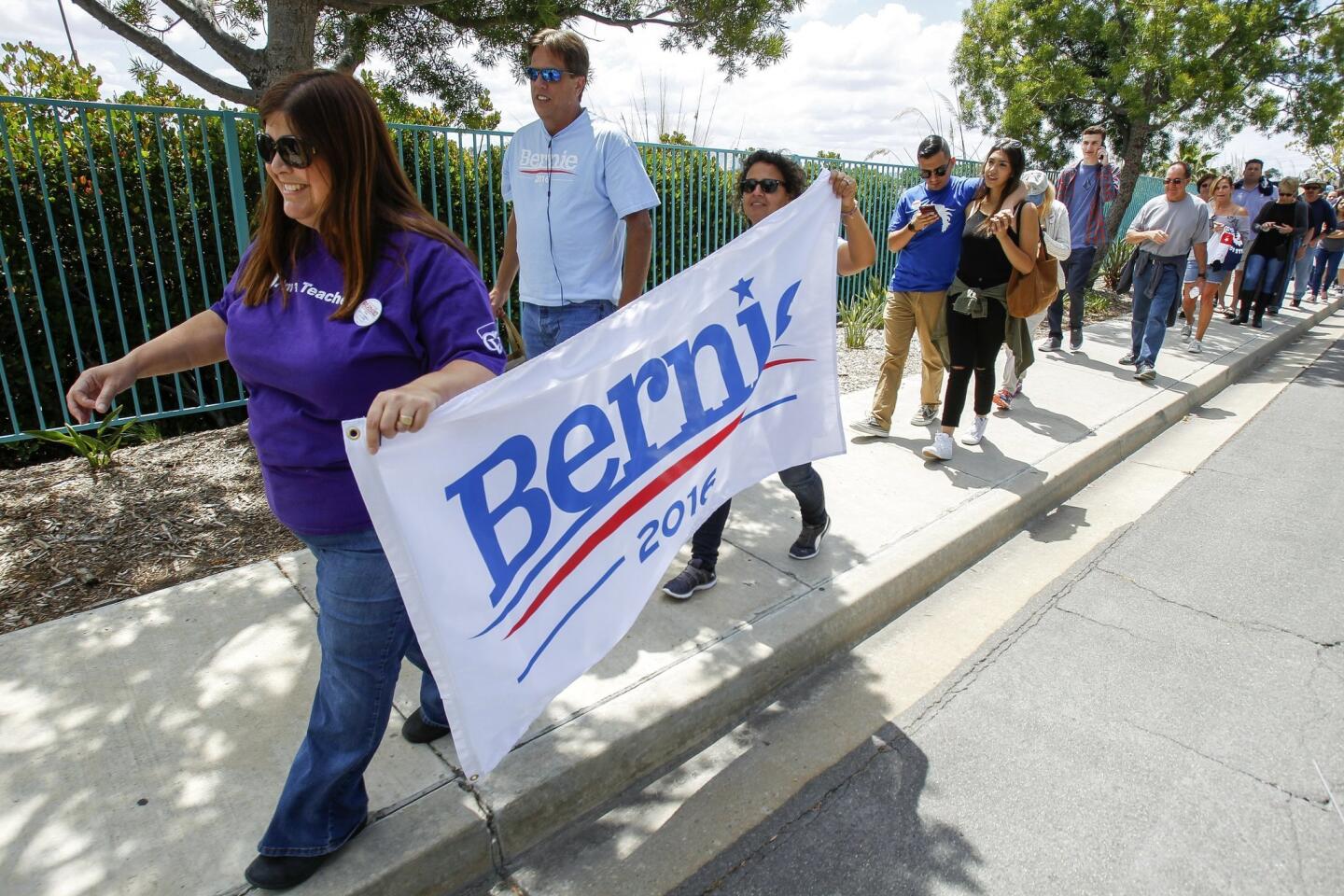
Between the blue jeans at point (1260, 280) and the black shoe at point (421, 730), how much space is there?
39.7 ft

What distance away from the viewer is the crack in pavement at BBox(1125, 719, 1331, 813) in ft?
8.84

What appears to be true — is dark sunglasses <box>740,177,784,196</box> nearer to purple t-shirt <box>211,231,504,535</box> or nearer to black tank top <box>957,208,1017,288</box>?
purple t-shirt <box>211,231,504,535</box>

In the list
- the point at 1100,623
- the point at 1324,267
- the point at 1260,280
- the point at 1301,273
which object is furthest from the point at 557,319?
the point at 1324,267

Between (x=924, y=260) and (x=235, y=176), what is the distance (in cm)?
418

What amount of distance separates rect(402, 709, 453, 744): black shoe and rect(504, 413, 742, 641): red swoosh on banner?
708 millimetres

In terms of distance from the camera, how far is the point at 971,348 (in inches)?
205

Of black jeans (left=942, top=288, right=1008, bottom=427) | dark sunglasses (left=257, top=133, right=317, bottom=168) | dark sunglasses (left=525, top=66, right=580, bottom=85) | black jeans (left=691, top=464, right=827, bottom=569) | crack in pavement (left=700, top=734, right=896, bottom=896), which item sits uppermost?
dark sunglasses (left=525, top=66, right=580, bottom=85)

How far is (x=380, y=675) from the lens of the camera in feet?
6.89

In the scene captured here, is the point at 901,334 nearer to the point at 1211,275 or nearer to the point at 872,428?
the point at 872,428

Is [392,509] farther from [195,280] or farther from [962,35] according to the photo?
[962,35]

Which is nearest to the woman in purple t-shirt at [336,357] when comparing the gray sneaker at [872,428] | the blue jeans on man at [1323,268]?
the gray sneaker at [872,428]

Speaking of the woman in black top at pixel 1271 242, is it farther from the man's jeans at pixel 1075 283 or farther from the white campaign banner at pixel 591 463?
the white campaign banner at pixel 591 463

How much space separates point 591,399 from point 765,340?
1.03 meters

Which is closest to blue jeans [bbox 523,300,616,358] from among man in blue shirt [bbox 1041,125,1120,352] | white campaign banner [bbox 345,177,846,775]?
white campaign banner [bbox 345,177,846,775]
